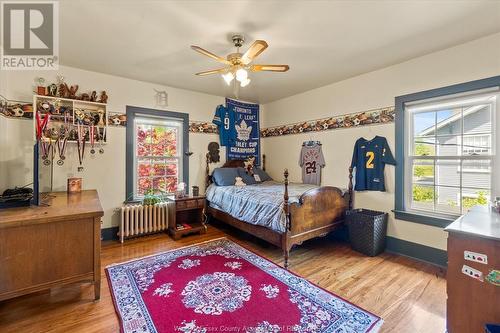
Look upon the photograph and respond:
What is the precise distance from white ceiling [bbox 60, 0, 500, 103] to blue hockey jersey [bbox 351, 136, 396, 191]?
105 cm

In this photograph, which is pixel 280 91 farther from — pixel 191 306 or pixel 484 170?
pixel 191 306

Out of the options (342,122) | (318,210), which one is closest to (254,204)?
(318,210)

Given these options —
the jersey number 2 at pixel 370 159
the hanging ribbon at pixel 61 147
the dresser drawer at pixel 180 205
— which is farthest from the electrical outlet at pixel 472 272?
the hanging ribbon at pixel 61 147

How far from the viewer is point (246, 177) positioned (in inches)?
171

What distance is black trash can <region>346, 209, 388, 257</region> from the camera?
2.87 metres

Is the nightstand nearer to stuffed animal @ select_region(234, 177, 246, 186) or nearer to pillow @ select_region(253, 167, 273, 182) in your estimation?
stuffed animal @ select_region(234, 177, 246, 186)

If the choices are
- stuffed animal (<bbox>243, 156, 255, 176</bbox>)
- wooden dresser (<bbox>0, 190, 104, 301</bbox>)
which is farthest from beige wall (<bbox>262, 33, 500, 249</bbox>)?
wooden dresser (<bbox>0, 190, 104, 301</bbox>)

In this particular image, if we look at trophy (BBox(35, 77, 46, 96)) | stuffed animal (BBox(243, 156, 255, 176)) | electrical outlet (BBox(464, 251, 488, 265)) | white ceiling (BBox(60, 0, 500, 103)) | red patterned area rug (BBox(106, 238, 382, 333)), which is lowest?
red patterned area rug (BBox(106, 238, 382, 333))

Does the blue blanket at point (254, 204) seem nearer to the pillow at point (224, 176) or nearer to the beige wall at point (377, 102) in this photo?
the pillow at point (224, 176)

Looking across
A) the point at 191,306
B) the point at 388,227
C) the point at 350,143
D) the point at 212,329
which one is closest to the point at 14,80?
the point at 191,306

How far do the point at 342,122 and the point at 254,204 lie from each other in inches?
77.4

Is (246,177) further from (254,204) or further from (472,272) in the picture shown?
(472,272)

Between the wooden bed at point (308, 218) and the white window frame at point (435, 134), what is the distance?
0.73 meters

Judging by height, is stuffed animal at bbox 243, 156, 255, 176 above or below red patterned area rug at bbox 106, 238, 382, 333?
above
